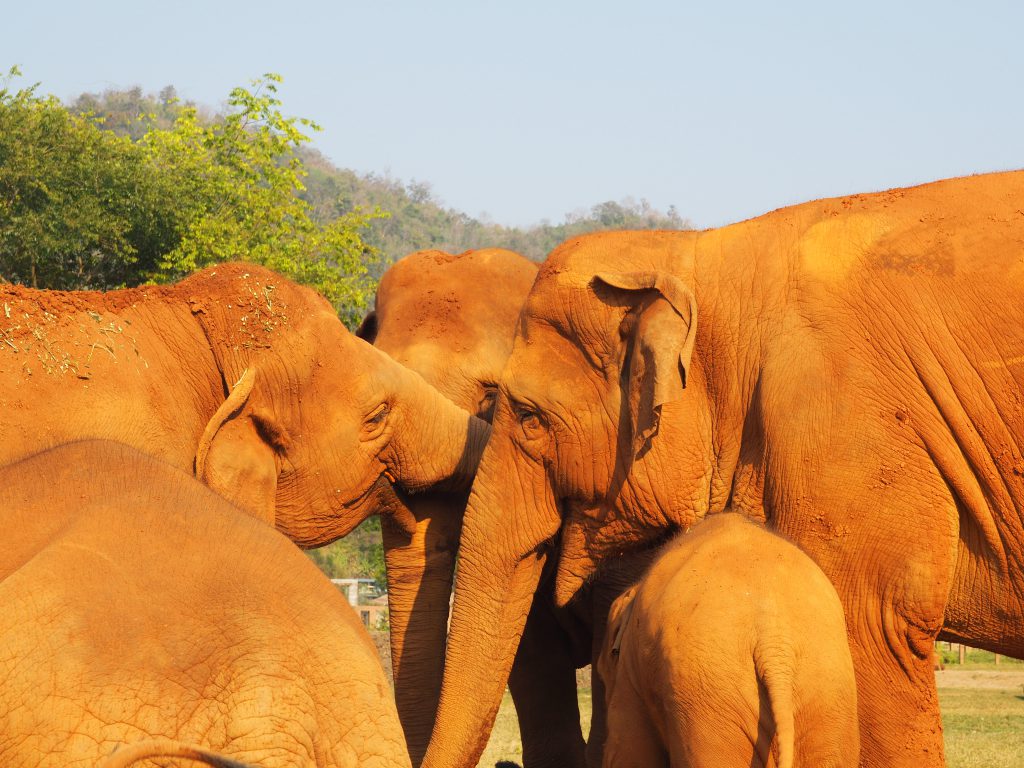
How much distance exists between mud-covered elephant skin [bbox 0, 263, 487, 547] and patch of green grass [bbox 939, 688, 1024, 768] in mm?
4827

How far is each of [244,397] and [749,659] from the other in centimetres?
269

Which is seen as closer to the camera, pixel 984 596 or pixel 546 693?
pixel 984 596

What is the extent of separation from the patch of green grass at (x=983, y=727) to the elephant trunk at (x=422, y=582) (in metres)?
4.20

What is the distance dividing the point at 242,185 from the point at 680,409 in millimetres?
16777

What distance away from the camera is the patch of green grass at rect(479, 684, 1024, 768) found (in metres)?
10.7

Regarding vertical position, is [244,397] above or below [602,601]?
above

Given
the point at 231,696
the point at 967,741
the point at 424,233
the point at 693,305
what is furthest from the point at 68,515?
the point at 424,233

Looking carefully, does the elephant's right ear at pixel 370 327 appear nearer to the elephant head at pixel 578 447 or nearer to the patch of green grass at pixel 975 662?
the elephant head at pixel 578 447

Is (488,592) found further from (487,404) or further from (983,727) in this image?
(983,727)

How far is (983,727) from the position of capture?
1362cm

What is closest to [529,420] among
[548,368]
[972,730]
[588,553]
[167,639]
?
[548,368]

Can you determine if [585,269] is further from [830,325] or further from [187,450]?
[187,450]

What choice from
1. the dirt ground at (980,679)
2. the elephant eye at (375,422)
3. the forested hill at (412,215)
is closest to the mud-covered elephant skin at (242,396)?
the elephant eye at (375,422)

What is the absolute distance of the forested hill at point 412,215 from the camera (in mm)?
71438
